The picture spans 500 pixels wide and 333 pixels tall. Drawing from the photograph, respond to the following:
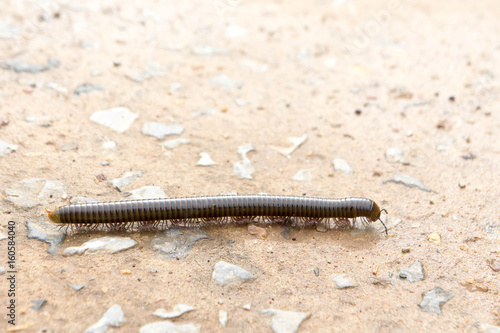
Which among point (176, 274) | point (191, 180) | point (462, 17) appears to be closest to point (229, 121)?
point (191, 180)

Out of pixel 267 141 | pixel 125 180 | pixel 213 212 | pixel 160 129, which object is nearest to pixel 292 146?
pixel 267 141

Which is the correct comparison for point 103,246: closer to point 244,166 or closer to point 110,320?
point 110,320

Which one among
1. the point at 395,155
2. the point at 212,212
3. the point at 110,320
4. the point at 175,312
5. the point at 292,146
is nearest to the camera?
the point at 110,320

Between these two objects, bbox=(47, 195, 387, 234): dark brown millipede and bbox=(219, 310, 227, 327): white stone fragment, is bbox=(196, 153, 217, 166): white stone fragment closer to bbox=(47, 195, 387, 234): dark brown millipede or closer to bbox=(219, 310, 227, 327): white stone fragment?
bbox=(47, 195, 387, 234): dark brown millipede

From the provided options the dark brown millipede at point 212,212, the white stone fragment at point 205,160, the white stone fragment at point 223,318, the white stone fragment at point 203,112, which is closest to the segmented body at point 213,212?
the dark brown millipede at point 212,212

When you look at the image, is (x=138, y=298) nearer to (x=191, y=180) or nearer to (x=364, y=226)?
(x=191, y=180)
